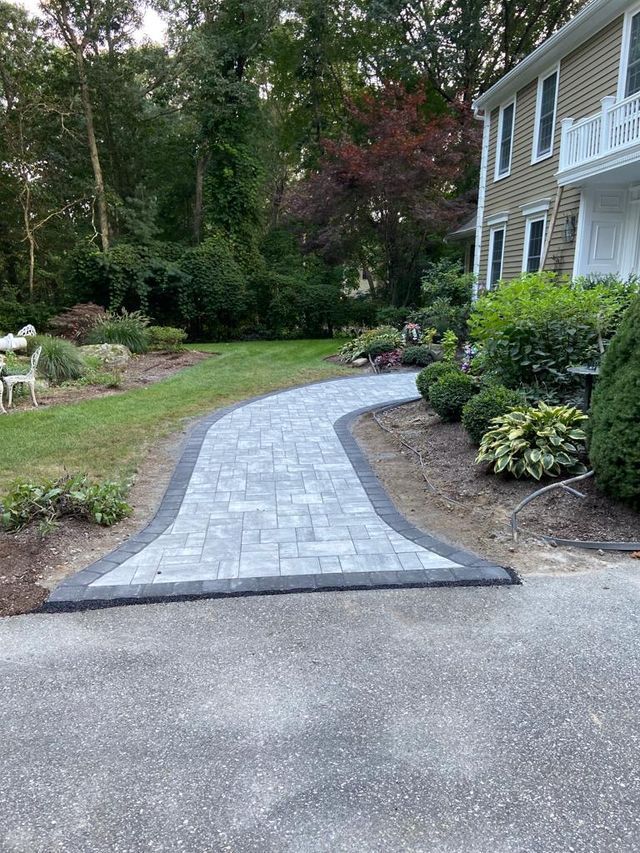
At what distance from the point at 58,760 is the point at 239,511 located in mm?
2531

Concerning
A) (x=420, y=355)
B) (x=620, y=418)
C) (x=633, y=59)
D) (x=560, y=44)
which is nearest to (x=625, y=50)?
(x=633, y=59)

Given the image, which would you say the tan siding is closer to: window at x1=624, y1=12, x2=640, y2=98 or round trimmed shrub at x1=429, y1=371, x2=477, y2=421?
window at x1=624, y1=12, x2=640, y2=98

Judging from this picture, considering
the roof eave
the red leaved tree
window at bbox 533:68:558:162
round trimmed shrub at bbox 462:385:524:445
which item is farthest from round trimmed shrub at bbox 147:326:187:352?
round trimmed shrub at bbox 462:385:524:445

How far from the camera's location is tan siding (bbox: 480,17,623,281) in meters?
9.91

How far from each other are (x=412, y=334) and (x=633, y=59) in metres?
6.30

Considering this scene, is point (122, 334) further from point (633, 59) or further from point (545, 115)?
point (633, 59)

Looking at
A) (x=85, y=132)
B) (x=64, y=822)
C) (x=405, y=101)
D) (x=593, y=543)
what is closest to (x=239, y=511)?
(x=593, y=543)

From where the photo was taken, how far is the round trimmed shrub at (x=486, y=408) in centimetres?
545

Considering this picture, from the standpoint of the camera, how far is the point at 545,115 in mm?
11766

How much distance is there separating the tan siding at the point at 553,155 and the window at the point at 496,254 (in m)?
0.28

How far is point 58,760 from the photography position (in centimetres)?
206

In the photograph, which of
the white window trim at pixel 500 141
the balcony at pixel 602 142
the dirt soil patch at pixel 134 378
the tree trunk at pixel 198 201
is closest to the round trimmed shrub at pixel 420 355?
the balcony at pixel 602 142

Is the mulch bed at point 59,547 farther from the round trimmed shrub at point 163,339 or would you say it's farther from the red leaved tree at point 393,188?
the red leaved tree at point 393,188

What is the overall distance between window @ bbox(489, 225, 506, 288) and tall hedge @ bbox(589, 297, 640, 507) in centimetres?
1028
